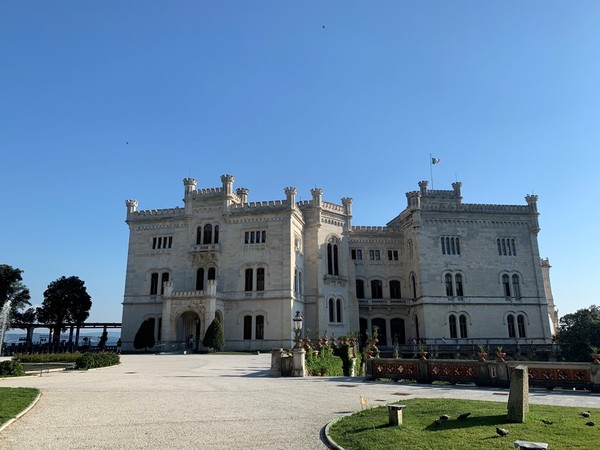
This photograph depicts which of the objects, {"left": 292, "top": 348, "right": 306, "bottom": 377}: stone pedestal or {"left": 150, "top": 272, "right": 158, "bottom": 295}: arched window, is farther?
{"left": 150, "top": 272, "right": 158, "bottom": 295}: arched window

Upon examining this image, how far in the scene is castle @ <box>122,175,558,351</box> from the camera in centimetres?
4325

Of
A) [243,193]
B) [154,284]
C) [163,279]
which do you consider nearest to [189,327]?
[163,279]

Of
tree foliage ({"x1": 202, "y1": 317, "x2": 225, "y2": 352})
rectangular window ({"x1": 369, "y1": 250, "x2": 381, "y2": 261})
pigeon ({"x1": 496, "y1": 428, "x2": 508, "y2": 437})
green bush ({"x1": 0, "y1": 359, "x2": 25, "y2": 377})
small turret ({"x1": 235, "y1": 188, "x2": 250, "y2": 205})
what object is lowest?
pigeon ({"x1": 496, "y1": 428, "x2": 508, "y2": 437})

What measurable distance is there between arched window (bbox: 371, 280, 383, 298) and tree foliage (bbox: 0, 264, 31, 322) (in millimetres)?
40403

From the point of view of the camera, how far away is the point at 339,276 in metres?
46.9

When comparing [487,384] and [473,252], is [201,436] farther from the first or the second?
[473,252]

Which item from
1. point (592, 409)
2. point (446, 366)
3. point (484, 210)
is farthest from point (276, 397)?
point (484, 210)

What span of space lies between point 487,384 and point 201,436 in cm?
1157

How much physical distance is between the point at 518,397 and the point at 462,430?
4.97 feet

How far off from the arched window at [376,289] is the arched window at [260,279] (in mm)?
13429

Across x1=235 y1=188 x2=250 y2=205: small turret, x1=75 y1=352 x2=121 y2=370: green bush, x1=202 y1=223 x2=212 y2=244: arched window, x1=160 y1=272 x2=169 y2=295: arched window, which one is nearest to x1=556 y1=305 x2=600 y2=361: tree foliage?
x1=235 y1=188 x2=250 y2=205: small turret

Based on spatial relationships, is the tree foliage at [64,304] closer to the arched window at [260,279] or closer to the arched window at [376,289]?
the arched window at [260,279]

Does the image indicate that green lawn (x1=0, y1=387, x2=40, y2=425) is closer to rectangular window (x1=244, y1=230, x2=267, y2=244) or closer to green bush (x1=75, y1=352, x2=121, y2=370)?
green bush (x1=75, y1=352, x2=121, y2=370)


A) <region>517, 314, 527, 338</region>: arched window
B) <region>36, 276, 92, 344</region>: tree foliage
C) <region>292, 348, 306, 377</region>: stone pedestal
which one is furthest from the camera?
<region>36, 276, 92, 344</region>: tree foliage
